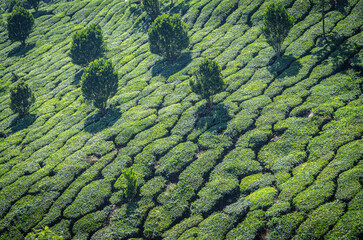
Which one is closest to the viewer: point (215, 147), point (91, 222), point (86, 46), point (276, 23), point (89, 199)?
point (91, 222)

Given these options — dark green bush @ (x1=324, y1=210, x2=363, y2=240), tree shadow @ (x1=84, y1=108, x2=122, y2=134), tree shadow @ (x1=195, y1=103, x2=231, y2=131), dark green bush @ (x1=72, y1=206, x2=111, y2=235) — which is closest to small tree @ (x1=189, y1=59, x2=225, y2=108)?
tree shadow @ (x1=195, y1=103, x2=231, y2=131)

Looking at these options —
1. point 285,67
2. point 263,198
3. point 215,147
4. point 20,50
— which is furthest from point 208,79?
point 20,50

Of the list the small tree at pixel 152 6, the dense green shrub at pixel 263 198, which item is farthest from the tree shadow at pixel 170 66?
the dense green shrub at pixel 263 198

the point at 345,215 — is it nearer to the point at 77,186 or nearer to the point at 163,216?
the point at 163,216

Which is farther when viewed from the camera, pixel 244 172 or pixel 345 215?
pixel 244 172

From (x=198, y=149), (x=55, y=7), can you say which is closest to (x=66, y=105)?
(x=198, y=149)

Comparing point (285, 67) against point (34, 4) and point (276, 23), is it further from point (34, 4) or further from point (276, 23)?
point (34, 4)

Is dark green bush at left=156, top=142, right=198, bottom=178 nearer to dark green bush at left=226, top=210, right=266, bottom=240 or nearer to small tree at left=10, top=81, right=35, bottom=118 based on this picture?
dark green bush at left=226, top=210, right=266, bottom=240
